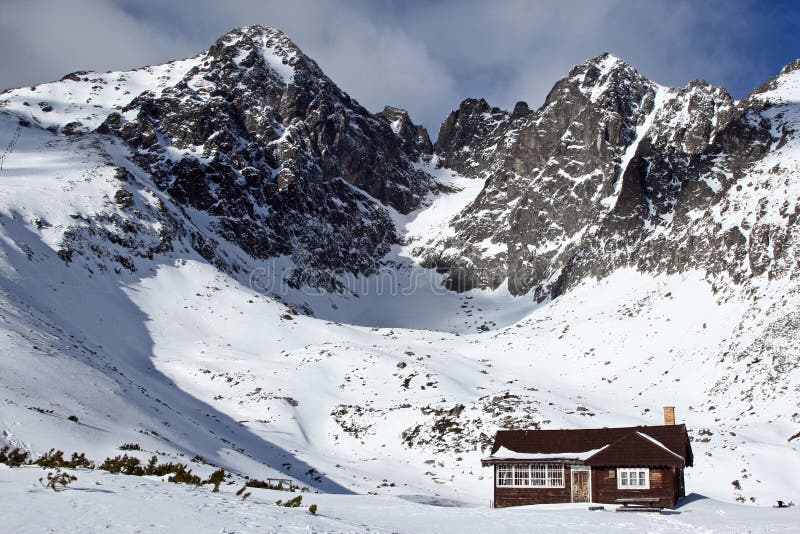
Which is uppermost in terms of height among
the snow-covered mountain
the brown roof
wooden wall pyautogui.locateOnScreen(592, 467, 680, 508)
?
the snow-covered mountain

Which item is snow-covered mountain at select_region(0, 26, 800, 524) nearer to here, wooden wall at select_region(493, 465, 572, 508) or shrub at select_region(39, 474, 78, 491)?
wooden wall at select_region(493, 465, 572, 508)

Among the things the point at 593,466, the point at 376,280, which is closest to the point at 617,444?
the point at 593,466

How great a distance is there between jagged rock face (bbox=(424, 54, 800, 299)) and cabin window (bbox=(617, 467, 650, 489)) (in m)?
45.6

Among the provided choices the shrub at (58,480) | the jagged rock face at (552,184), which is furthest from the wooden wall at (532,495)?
the jagged rock face at (552,184)

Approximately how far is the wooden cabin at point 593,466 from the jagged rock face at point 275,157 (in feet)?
258

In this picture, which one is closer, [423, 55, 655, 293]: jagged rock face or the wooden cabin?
the wooden cabin

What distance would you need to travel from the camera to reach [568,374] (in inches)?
2899

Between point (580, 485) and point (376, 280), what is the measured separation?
114355mm

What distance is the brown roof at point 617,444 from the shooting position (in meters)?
32.3

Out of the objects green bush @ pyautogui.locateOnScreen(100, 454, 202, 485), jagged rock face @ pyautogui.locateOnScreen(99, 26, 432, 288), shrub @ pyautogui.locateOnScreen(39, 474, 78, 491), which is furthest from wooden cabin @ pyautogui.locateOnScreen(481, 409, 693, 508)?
jagged rock face @ pyautogui.locateOnScreen(99, 26, 432, 288)

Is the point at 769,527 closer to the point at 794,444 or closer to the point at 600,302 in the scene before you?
the point at 794,444

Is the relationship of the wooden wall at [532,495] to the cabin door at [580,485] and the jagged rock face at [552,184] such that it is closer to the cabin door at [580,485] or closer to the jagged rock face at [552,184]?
the cabin door at [580,485]

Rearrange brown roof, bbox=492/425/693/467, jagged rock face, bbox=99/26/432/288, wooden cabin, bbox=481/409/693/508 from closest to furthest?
wooden cabin, bbox=481/409/693/508 → brown roof, bbox=492/425/693/467 → jagged rock face, bbox=99/26/432/288

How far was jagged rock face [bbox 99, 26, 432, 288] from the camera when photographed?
132 m
